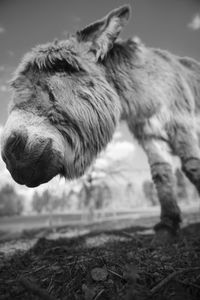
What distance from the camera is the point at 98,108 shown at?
6.73 ft

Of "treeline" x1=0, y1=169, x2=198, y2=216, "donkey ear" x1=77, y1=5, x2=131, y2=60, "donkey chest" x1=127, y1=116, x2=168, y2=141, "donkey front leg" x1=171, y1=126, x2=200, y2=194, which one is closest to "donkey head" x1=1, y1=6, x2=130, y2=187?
"donkey ear" x1=77, y1=5, x2=131, y2=60

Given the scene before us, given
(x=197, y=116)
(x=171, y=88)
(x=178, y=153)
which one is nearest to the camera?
(x=178, y=153)

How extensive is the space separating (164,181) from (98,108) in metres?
1.61

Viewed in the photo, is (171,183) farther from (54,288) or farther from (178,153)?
(54,288)

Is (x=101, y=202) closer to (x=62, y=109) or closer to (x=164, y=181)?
(x=164, y=181)

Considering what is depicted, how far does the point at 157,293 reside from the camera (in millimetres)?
701

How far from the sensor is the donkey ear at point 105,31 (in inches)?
91.1

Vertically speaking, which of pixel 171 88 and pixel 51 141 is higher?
pixel 171 88

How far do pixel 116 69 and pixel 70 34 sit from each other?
2.34 ft

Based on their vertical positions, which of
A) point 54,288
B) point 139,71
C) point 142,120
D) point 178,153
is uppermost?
point 139,71

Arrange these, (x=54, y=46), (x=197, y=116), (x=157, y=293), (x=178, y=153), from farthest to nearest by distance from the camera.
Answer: (x=197, y=116) → (x=178, y=153) → (x=54, y=46) → (x=157, y=293)

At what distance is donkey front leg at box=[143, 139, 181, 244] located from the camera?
272 centimetres

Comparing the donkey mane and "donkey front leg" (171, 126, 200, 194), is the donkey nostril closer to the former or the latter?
the donkey mane

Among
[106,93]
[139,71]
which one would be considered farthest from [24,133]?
[139,71]
